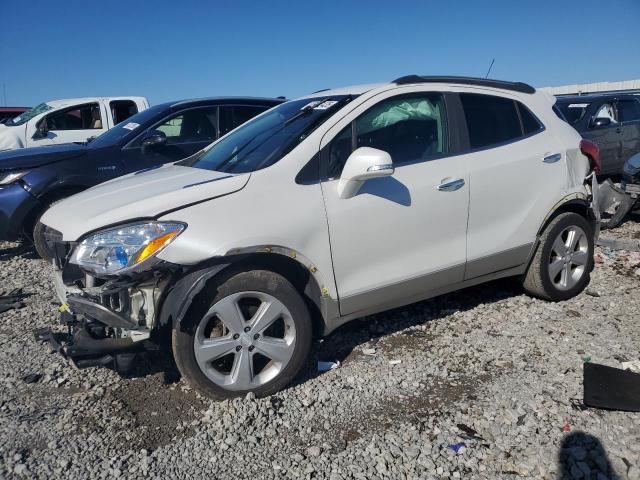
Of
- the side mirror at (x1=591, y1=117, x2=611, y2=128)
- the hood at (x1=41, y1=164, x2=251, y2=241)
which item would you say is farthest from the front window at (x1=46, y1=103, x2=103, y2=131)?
the side mirror at (x1=591, y1=117, x2=611, y2=128)

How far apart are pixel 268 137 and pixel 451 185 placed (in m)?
1.31

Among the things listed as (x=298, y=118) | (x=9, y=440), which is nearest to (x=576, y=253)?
(x=298, y=118)

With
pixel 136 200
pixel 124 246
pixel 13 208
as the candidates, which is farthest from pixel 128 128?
pixel 124 246

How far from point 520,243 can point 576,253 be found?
0.76 meters

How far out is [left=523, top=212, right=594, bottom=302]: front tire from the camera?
4398 mm

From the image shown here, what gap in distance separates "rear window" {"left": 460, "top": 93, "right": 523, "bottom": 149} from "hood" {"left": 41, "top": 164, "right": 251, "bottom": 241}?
5.92 feet

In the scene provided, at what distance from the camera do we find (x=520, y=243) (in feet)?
13.8

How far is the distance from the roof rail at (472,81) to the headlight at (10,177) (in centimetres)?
435

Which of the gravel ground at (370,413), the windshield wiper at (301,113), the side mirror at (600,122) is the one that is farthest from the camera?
the side mirror at (600,122)

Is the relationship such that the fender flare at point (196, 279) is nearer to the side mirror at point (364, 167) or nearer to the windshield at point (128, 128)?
the side mirror at point (364, 167)

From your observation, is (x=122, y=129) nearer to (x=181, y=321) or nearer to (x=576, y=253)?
(x=181, y=321)

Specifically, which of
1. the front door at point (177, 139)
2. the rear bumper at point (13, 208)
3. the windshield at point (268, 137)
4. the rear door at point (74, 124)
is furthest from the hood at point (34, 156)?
the rear door at point (74, 124)

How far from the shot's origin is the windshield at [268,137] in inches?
135

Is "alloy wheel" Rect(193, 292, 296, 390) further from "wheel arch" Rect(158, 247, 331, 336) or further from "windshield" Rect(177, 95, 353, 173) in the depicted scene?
"windshield" Rect(177, 95, 353, 173)
